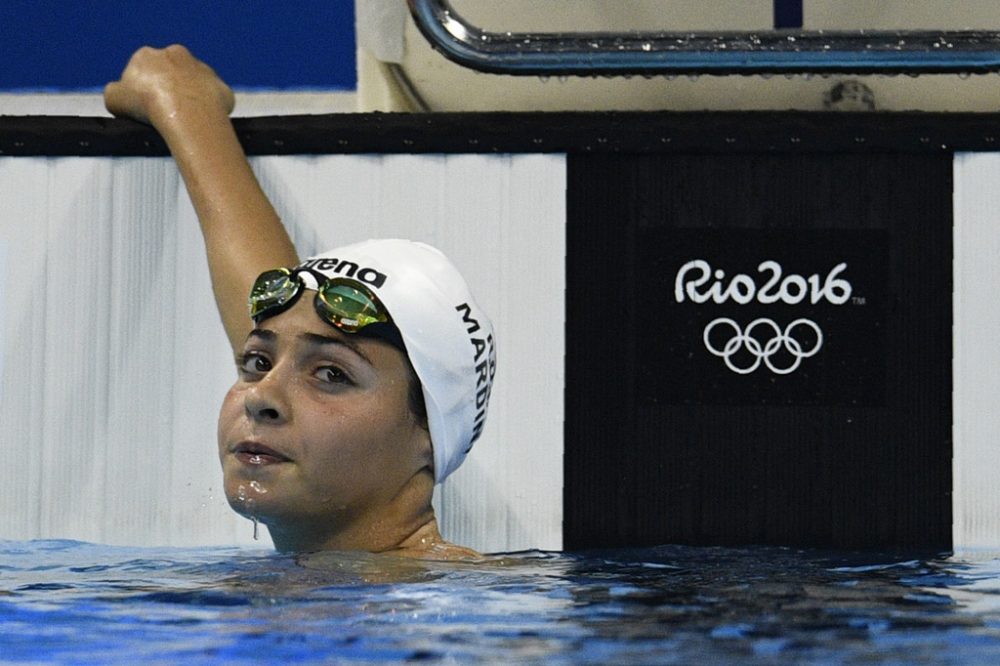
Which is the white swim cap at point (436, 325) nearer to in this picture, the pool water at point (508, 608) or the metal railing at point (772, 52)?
the pool water at point (508, 608)

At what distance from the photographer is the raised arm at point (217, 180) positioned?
252 centimetres

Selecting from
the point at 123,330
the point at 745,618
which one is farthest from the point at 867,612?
the point at 123,330

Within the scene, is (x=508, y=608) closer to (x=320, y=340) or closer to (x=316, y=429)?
(x=316, y=429)

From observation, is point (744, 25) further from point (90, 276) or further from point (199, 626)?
point (199, 626)

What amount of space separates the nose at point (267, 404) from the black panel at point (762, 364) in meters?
0.64

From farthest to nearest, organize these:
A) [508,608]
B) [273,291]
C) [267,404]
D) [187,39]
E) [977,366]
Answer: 1. [187,39]
2. [977,366]
3. [273,291]
4. [267,404]
5. [508,608]

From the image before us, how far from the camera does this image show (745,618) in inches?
68.5

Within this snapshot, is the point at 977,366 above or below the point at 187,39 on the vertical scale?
below

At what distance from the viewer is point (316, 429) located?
6.97 ft

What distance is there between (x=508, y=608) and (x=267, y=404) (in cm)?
49

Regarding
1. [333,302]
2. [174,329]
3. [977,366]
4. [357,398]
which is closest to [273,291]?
[333,302]

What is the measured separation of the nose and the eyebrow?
0.09 m

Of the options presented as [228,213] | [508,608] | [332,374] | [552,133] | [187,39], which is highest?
[187,39]

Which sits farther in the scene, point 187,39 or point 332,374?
point 187,39
